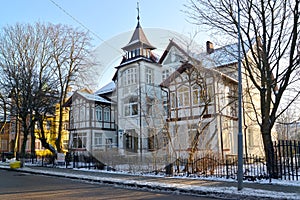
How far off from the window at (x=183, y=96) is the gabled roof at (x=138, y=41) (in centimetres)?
417

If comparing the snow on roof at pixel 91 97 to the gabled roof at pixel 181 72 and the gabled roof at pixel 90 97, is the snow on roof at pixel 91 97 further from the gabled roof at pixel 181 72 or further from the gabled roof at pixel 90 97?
the gabled roof at pixel 181 72

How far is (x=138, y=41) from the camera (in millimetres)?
22391

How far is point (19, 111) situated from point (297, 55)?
21844 mm

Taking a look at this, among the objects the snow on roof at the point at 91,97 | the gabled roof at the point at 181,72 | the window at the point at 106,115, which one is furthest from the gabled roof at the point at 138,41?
the window at the point at 106,115

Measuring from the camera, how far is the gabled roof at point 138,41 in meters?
20.2

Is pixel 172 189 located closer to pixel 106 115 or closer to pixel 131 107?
pixel 131 107

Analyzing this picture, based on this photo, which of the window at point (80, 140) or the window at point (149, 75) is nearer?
the window at point (149, 75)

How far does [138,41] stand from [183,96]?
18.2ft

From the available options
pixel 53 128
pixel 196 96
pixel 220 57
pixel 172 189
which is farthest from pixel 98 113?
pixel 172 189

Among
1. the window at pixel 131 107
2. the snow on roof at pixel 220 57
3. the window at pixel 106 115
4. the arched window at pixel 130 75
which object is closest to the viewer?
the snow on roof at pixel 220 57

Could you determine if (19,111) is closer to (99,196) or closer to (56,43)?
(56,43)

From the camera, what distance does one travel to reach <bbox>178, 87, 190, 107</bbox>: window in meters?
22.8

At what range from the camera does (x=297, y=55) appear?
42.2 ft

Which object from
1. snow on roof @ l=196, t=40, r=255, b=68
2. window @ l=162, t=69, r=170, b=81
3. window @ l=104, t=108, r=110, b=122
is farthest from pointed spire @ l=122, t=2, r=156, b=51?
window @ l=104, t=108, r=110, b=122
